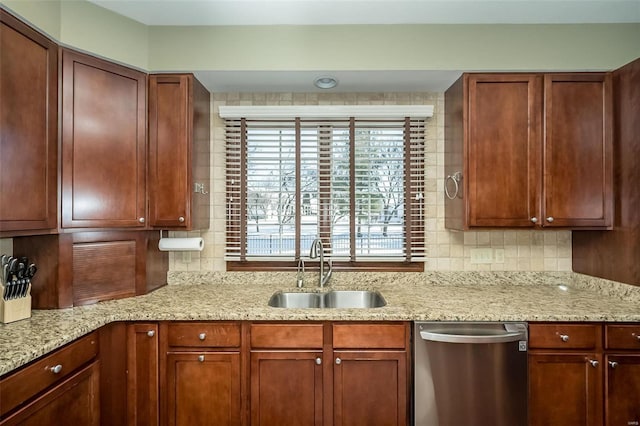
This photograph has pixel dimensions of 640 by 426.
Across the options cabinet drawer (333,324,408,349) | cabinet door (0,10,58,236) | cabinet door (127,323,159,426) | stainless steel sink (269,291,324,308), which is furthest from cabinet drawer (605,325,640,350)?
cabinet door (0,10,58,236)

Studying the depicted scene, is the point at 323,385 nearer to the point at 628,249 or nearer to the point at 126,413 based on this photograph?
the point at 126,413

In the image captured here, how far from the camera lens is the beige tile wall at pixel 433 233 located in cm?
242

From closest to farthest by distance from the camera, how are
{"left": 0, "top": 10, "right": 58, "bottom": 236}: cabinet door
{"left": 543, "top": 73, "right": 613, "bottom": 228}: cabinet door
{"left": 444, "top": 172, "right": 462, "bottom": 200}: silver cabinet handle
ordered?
{"left": 0, "top": 10, "right": 58, "bottom": 236}: cabinet door → {"left": 543, "top": 73, "right": 613, "bottom": 228}: cabinet door → {"left": 444, "top": 172, "right": 462, "bottom": 200}: silver cabinet handle

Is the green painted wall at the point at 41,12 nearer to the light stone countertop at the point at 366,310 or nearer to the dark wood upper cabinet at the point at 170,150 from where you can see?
the dark wood upper cabinet at the point at 170,150

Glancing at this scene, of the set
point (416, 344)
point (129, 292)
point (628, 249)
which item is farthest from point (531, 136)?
point (129, 292)

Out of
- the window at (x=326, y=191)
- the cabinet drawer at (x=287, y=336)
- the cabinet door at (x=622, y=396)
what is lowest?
the cabinet door at (x=622, y=396)

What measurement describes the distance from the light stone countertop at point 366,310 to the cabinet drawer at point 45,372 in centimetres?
5

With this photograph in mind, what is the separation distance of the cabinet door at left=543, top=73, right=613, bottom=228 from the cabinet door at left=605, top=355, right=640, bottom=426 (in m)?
0.81

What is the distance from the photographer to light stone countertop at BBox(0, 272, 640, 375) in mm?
1569

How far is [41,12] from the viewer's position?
165 centimetres

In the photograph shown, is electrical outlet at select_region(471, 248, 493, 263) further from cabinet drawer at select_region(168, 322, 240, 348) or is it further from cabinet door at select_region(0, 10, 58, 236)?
cabinet door at select_region(0, 10, 58, 236)

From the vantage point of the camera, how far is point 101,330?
170cm

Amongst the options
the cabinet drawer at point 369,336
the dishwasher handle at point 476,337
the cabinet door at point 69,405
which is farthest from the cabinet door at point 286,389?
the cabinet door at point 69,405

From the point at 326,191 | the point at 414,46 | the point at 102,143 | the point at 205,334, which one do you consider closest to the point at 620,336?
the point at 326,191
